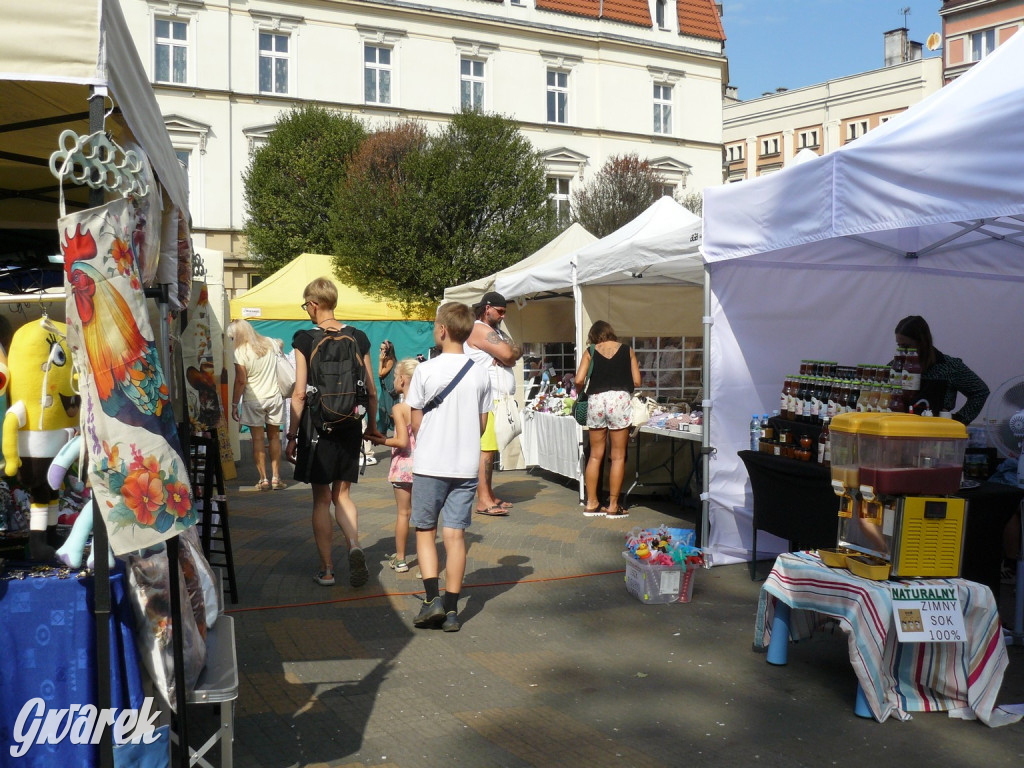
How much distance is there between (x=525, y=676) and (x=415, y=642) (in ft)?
2.57

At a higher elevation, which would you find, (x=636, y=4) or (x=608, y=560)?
(x=636, y=4)

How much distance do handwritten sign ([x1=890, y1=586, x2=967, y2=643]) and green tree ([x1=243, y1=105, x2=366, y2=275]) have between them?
22524mm

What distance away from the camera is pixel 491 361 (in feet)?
29.5

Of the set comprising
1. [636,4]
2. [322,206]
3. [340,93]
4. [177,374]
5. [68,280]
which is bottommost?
[177,374]

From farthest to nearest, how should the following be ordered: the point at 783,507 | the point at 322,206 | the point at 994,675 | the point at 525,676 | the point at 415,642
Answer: the point at 322,206 → the point at 783,507 → the point at 415,642 → the point at 525,676 → the point at 994,675

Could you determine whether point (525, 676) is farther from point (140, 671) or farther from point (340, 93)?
point (340, 93)

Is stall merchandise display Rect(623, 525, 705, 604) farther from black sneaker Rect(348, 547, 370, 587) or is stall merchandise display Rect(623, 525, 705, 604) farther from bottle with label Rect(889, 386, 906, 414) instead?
black sneaker Rect(348, 547, 370, 587)

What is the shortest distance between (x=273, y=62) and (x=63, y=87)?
87.0 ft

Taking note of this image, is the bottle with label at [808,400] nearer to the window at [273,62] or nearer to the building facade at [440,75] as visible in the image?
the building facade at [440,75]

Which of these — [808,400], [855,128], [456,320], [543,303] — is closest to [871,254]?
[808,400]

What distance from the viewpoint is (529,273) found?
11.3 metres

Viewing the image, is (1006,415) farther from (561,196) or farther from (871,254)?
(561,196)

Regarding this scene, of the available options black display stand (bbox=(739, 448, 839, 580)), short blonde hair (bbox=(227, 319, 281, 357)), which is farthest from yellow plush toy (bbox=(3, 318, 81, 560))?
short blonde hair (bbox=(227, 319, 281, 357))

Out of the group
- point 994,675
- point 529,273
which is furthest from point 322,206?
point 994,675
